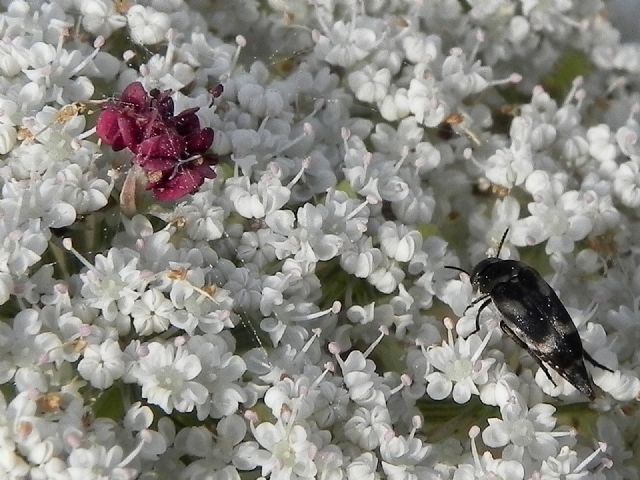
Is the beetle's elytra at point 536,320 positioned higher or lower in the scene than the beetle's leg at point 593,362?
higher

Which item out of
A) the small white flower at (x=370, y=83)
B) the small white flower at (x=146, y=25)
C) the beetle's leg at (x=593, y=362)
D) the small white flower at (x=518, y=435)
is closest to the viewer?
the small white flower at (x=518, y=435)

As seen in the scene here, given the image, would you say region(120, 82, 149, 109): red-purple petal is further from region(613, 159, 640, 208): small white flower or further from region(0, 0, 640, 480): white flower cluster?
region(613, 159, 640, 208): small white flower

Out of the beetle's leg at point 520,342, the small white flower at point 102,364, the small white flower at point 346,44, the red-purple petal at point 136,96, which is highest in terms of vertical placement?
the red-purple petal at point 136,96

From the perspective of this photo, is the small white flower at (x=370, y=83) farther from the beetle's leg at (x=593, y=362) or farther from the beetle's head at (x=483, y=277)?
the beetle's leg at (x=593, y=362)

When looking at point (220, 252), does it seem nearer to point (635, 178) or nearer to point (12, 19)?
point (12, 19)

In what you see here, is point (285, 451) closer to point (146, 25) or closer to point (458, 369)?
point (458, 369)

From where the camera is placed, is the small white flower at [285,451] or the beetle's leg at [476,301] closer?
the small white flower at [285,451]

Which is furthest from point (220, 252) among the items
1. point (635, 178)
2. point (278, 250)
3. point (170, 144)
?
point (635, 178)

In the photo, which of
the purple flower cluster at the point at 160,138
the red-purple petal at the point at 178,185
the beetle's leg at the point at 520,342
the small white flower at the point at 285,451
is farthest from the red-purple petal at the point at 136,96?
the beetle's leg at the point at 520,342
